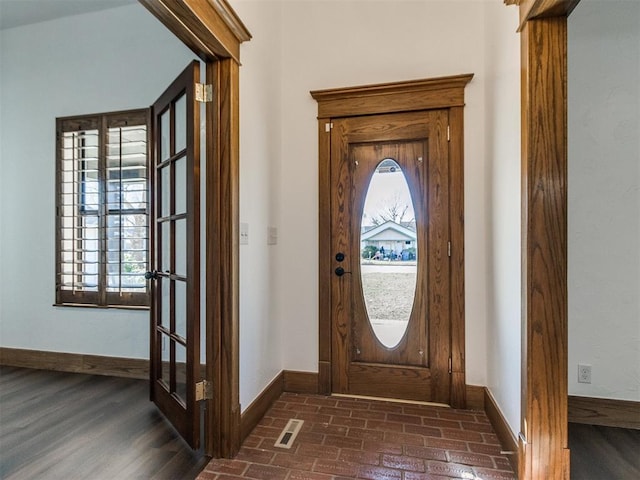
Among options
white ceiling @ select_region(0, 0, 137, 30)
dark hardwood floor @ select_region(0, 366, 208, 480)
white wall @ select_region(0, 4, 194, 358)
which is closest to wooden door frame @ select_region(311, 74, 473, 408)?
dark hardwood floor @ select_region(0, 366, 208, 480)

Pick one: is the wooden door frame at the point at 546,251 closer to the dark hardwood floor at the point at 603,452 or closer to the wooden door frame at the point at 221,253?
the dark hardwood floor at the point at 603,452

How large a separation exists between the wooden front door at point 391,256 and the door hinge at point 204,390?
1.07 meters

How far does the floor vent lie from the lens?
2.00m

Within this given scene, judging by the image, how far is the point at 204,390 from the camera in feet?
6.34

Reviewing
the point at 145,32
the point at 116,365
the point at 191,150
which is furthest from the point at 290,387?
the point at 145,32

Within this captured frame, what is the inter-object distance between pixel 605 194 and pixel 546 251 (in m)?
1.09

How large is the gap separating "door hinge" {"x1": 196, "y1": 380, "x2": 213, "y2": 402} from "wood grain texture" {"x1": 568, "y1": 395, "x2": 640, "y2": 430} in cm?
233

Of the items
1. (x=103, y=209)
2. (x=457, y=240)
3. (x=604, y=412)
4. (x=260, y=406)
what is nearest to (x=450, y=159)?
(x=457, y=240)

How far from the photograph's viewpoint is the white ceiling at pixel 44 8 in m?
3.00

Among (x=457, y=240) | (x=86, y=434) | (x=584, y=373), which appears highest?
(x=457, y=240)

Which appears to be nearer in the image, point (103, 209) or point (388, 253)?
point (388, 253)

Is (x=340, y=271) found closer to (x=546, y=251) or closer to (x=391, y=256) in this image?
(x=391, y=256)

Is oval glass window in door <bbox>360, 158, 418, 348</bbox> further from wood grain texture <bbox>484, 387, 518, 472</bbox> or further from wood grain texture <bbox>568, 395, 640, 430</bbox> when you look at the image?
wood grain texture <bbox>568, 395, 640, 430</bbox>

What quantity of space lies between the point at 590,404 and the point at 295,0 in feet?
12.1
